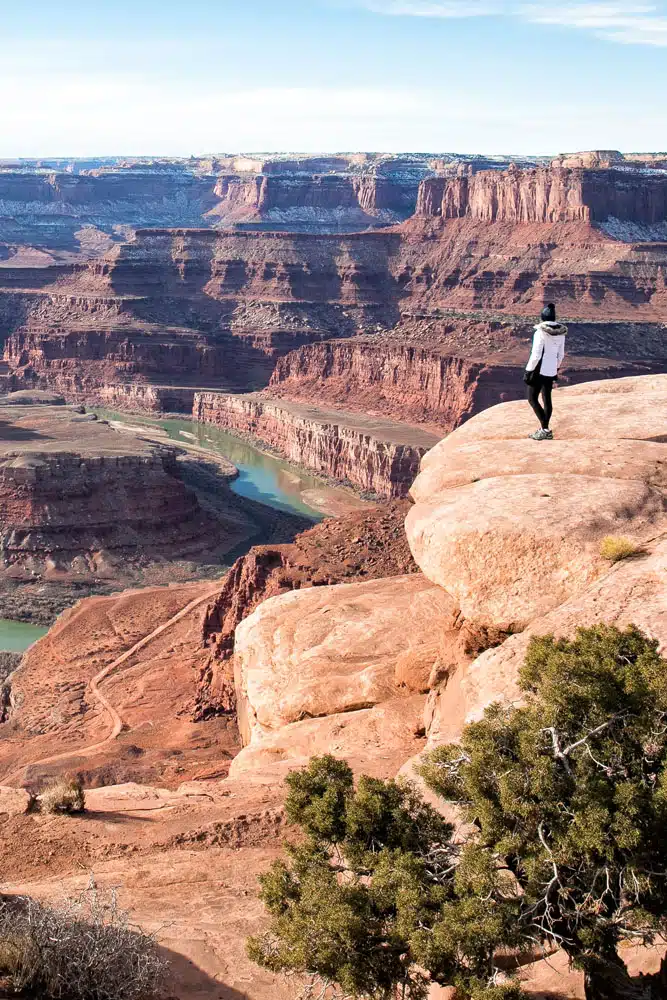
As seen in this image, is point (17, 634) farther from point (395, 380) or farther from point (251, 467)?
point (395, 380)

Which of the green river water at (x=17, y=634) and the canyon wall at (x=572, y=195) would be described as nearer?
the green river water at (x=17, y=634)

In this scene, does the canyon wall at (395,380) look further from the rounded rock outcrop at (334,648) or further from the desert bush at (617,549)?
the desert bush at (617,549)

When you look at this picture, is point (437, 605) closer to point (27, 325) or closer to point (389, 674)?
point (389, 674)

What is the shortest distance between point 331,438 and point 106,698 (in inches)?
2526

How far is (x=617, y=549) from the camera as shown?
1758cm

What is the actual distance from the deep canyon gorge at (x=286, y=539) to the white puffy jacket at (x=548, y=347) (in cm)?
178

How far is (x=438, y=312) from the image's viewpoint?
135m

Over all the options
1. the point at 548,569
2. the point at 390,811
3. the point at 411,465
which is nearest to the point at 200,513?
the point at 411,465

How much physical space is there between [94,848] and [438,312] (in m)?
122

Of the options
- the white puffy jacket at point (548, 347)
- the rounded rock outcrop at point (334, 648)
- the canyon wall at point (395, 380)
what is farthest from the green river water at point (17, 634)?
the canyon wall at point (395, 380)

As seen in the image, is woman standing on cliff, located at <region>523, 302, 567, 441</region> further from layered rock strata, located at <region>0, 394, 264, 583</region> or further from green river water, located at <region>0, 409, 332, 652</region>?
green river water, located at <region>0, 409, 332, 652</region>

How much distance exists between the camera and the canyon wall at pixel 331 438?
299ft

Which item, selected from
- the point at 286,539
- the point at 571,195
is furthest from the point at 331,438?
the point at 571,195

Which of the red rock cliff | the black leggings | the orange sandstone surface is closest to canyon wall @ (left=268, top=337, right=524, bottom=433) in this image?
the red rock cliff
